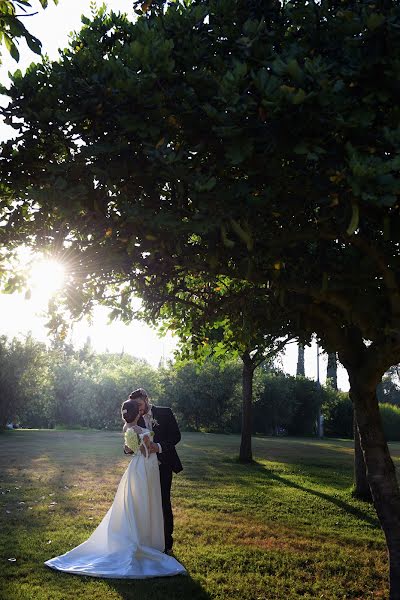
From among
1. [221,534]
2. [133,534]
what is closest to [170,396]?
[221,534]

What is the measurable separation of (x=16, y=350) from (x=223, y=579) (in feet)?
120

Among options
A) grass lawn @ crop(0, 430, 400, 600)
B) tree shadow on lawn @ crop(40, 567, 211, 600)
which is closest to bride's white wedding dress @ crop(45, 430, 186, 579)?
tree shadow on lawn @ crop(40, 567, 211, 600)

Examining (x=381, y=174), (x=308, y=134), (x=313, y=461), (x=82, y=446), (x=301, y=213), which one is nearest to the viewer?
(x=381, y=174)

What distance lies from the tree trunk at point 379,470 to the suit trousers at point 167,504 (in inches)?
135

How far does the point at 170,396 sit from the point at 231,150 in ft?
155

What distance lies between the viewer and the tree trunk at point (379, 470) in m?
7.30

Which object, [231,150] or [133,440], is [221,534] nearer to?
[133,440]

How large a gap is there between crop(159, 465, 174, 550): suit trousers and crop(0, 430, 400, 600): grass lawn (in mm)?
251

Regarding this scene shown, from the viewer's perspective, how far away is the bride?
8102mm

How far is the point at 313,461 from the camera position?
26531 mm

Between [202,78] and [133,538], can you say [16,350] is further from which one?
[202,78]

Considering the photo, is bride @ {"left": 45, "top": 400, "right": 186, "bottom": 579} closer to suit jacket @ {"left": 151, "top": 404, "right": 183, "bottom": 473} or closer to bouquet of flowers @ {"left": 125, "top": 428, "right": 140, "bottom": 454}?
bouquet of flowers @ {"left": 125, "top": 428, "right": 140, "bottom": 454}

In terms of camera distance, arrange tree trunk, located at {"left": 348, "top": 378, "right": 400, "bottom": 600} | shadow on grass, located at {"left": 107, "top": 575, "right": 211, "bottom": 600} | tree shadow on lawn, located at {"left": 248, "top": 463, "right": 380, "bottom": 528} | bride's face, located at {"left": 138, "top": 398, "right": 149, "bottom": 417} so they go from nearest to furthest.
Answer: shadow on grass, located at {"left": 107, "top": 575, "right": 211, "bottom": 600} < tree trunk, located at {"left": 348, "top": 378, "right": 400, "bottom": 600} < bride's face, located at {"left": 138, "top": 398, "right": 149, "bottom": 417} < tree shadow on lawn, located at {"left": 248, "top": 463, "right": 380, "bottom": 528}

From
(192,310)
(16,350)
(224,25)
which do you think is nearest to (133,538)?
(192,310)
